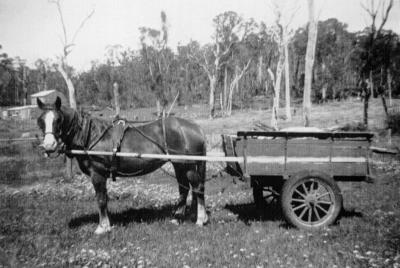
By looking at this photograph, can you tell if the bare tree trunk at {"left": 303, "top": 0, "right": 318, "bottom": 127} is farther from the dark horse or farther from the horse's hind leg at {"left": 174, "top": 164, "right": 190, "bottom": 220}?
the dark horse

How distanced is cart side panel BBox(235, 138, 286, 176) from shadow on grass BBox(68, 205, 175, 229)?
241 centimetres

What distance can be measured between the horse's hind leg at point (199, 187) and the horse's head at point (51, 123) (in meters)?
2.55

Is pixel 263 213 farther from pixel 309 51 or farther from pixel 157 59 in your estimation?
pixel 157 59

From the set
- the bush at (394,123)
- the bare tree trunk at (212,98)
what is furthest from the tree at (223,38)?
the bush at (394,123)

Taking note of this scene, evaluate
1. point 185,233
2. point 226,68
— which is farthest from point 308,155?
point 226,68

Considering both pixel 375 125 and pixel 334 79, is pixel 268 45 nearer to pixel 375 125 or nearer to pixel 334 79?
pixel 334 79

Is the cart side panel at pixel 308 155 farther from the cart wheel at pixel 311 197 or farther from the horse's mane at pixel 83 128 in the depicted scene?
the horse's mane at pixel 83 128

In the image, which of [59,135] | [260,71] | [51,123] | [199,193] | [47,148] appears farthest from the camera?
[260,71]

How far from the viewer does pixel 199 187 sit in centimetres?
697

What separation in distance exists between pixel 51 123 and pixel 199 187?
3.00 meters

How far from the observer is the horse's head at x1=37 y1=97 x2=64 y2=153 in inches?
234

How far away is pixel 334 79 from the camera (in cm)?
6350

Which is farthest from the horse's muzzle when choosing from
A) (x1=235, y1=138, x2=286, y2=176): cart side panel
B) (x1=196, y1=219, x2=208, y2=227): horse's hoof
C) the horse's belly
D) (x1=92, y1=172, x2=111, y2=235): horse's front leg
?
(x1=235, y1=138, x2=286, y2=176): cart side panel

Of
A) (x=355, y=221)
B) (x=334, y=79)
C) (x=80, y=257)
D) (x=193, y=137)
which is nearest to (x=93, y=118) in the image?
(x=193, y=137)
